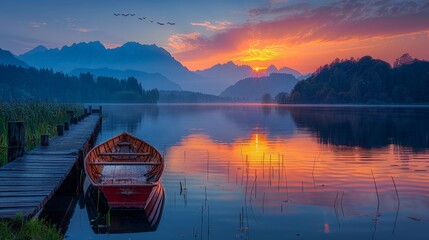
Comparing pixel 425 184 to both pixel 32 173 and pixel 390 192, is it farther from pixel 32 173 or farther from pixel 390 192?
pixel 32 173

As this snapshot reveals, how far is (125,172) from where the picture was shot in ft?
57.8

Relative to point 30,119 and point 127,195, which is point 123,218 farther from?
point 30,119

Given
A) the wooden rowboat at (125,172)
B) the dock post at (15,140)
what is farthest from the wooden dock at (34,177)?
the wooden rowboat at (125,172)

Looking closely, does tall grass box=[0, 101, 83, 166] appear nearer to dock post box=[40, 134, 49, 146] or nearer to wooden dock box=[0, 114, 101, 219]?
dock post box=[40, 134, 49, 146]

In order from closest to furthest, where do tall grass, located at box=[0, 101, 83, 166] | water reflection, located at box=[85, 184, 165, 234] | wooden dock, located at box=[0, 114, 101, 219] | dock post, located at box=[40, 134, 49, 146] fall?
wooden dock, located at box=[0, 114, 101, 219]
water reflection, located at box=[85, 184, 165, 234]
dock post, located at box=[40, 134, 49, 146]
tall grass, located at box=[0, 101, 83, 166]

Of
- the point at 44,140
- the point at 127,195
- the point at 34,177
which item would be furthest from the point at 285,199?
the point at 44,140

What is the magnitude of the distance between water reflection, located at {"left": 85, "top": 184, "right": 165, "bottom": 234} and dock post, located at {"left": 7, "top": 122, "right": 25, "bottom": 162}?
4201 mm

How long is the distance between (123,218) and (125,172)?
14.8ft

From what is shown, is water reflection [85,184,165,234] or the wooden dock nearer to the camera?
the wooden dock

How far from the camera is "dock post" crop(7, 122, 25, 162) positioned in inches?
652

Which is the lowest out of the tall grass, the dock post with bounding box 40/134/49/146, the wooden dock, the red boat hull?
the red boat hull

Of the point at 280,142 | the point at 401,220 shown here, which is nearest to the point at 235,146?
the point at 280,142

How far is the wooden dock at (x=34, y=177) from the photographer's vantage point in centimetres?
990

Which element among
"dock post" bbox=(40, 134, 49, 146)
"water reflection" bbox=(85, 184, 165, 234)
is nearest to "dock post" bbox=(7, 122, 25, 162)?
"dock post" bbox=(40, 134, 49, 146)
